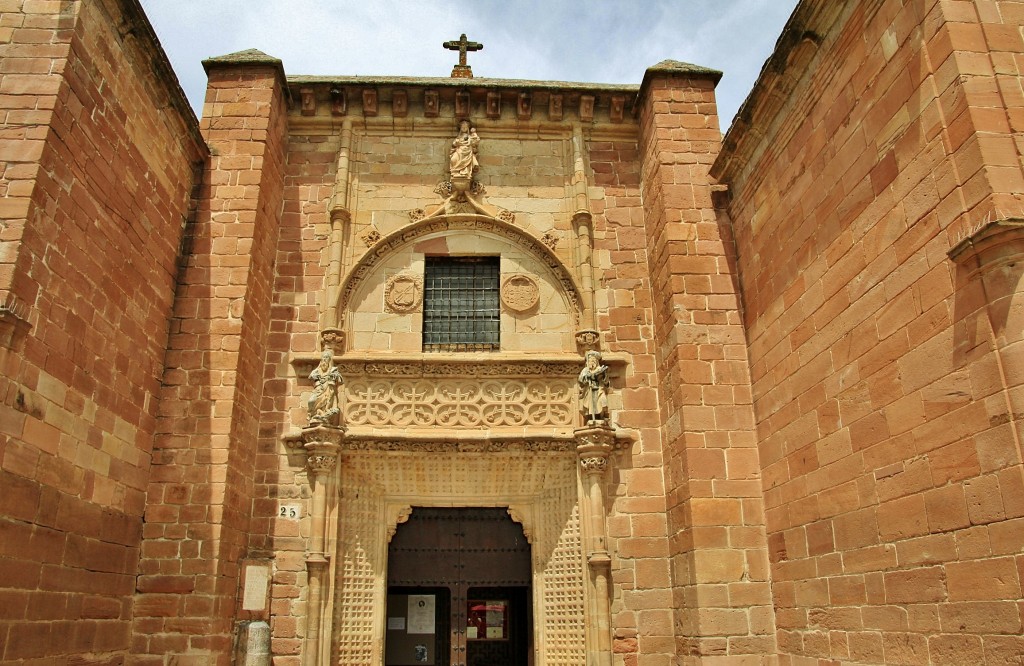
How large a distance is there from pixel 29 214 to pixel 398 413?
150 inches

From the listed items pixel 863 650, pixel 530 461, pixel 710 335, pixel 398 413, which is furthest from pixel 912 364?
pixel 398 413

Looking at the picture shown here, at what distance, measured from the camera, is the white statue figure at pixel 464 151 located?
8938 millimetres

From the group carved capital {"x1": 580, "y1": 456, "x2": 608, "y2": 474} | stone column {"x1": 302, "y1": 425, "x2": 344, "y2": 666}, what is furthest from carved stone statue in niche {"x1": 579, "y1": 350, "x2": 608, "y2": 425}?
stone column {"x1": 302, "y1": 425, "x2": 344, "y2": 666}

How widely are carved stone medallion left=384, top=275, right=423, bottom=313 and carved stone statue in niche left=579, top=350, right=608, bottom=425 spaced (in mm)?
2113

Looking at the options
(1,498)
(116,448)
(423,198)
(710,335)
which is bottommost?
(1,498)

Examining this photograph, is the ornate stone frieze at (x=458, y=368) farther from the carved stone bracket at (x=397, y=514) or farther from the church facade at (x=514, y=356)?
the carved stone bracket at (x=397, y=514)

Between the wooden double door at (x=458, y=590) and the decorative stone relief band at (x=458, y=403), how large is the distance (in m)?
1.28

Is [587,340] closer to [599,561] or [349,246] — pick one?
[599,561]

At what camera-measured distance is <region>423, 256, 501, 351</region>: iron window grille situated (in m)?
8.51

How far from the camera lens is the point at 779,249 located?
6.95 meters

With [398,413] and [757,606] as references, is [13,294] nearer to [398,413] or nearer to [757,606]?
[398,413]

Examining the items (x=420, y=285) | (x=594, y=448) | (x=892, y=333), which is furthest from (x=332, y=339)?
(x=892, y=333)

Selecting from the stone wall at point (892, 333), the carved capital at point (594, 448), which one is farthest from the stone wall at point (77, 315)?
the stone wall at point (892, 333)

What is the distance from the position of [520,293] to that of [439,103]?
2667 mm
